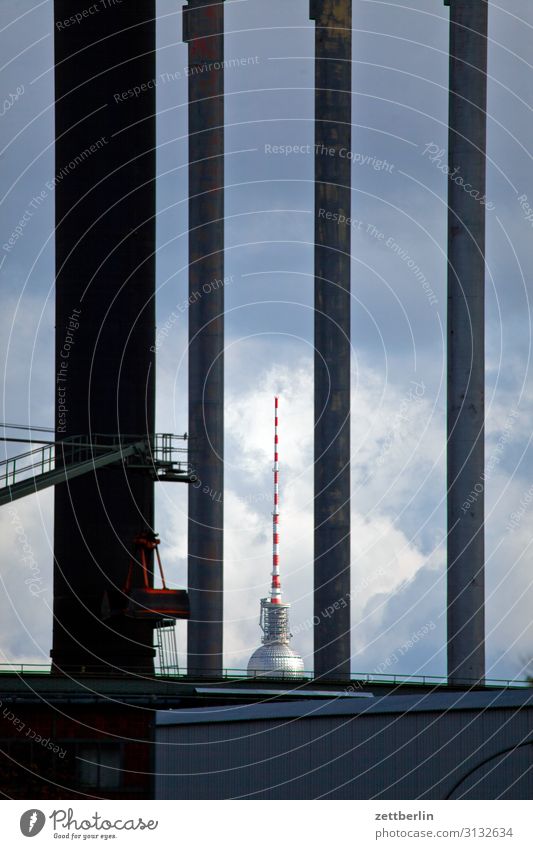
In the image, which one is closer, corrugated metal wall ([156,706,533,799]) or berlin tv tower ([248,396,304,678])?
corrugated metal wall ([156,706,533,799])

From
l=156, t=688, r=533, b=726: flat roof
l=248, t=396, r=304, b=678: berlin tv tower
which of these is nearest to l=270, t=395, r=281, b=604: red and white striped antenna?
l=248, t=396, r=304, b=678: berlin tv tower

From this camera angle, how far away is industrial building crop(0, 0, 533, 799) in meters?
48.8

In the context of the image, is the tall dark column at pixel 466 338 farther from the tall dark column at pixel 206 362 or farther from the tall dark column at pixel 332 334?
the tall dark column at pixel 206 362

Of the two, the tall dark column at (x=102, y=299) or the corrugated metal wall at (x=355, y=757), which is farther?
the tall dark column at (x=102, y=299)

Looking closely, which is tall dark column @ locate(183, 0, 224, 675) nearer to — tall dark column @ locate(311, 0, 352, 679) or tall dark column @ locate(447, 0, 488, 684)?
tall dark column @ locate(311, 0, 352, 679)

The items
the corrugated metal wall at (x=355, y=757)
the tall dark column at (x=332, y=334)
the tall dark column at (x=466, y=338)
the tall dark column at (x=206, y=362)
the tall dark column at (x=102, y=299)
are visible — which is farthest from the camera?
the tall dark column at (x=206, y=362)

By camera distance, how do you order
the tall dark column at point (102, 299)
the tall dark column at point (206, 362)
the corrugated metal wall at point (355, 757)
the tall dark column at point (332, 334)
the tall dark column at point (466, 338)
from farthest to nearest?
the tall dark column at point (206, 362) → the tall dark column at point (332, 334) → the tall dark column at point (466, 338) → the tall dark column at point (102, 299) → the corrugated metal wall at point (355, 757)

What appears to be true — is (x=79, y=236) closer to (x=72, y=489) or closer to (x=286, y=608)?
(x=72, y=489)

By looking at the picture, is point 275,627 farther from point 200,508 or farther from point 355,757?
point 355,757

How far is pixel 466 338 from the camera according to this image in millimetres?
69438

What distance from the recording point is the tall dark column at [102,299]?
63.4 m

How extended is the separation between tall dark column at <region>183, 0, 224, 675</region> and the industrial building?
0.29 feet

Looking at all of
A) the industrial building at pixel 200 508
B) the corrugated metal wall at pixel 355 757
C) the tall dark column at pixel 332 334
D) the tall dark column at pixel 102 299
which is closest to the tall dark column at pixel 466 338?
the industrial building at pixel 200 508

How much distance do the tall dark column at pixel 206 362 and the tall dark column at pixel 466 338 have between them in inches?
385
